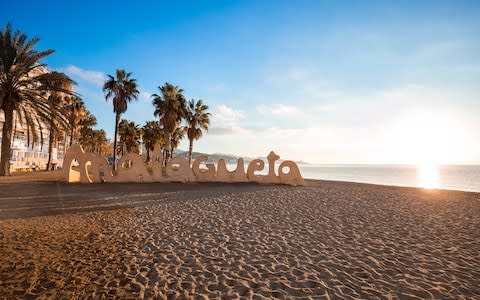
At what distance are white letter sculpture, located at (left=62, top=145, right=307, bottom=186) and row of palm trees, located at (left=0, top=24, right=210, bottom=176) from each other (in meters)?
2.89

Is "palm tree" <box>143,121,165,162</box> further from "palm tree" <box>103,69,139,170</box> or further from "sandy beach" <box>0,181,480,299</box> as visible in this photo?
"sandy beach" <box>0,181,480,299</box>

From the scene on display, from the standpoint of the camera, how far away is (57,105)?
759 inches

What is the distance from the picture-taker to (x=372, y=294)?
167 inches

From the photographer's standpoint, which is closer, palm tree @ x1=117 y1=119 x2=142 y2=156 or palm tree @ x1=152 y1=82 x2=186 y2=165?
palm tree @ x1=152 y1=82 x2=186 y2=165

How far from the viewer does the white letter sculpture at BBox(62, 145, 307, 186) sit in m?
19.2

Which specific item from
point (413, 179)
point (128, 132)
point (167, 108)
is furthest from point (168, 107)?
point (413, 179)

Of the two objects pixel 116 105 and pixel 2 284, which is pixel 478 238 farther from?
pixel 116 105

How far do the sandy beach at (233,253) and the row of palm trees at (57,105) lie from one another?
11.3m

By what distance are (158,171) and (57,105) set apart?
904 centimetres

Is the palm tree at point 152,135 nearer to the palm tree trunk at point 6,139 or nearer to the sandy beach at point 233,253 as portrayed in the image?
the palm tree trunk at point 6,139

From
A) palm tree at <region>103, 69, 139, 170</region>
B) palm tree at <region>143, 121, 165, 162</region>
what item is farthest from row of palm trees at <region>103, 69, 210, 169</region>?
palm tree at <region>143, 121, 165, 162</region>

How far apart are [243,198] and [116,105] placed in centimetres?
2392

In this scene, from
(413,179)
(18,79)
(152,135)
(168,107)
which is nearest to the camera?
(18,79)

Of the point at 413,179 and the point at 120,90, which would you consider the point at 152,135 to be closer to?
the point at 120,90
